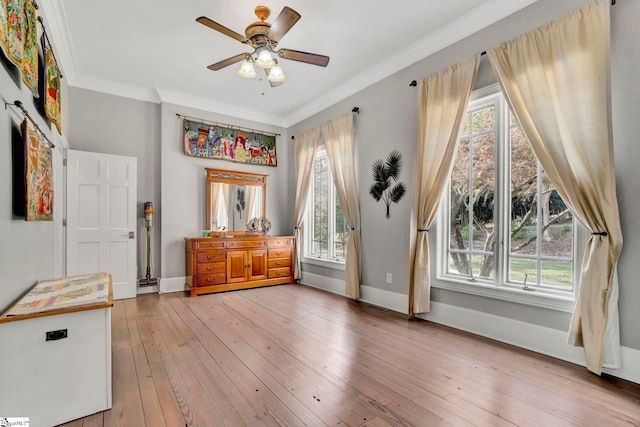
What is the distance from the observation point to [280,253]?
531 centimetres

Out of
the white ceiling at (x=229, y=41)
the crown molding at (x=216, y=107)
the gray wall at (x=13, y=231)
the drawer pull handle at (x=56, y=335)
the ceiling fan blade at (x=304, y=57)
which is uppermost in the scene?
the white ceiling at (x=229, y=41)

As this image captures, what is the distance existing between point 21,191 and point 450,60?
12.4 ft

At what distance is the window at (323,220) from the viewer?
193 inches

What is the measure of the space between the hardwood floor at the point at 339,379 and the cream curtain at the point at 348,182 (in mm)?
930

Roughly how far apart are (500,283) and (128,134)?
5243 millimetres

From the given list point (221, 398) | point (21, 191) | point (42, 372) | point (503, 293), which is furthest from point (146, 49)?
point (503, 293)

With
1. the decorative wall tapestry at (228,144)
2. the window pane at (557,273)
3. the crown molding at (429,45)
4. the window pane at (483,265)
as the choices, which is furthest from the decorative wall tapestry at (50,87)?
the window pane at (557,273)

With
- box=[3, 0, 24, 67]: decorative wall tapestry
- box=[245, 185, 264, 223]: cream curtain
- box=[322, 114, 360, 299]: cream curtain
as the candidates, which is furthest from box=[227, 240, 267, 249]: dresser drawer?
box=[3, 0, 24, 67]: decorative wall tapestry

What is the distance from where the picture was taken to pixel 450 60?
3203 mm

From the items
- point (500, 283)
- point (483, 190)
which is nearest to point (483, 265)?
point (500, 283)

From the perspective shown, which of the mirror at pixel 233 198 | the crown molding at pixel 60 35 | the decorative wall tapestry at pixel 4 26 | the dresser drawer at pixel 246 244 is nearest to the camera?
the decorative wall tapestry at pixel 4 26

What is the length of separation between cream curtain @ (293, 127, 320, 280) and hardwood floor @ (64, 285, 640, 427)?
2.11 m

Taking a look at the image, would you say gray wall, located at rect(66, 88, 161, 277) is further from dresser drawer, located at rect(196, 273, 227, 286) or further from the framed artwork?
the framed artwork

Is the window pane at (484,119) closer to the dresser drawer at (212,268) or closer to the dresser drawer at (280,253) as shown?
the dresser drawer at (280,253)
